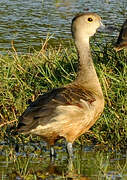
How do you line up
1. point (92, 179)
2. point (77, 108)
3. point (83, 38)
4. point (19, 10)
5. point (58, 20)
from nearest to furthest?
point (92, 179) → point (77, 108) → point (83, 38) → point (58, 20) → point (19, 10)

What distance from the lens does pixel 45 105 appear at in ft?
22.7

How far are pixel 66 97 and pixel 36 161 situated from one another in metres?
0.86

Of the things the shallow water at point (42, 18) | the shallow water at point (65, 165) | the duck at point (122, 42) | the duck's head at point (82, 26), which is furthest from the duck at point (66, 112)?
the shallow water at point (42, 18)

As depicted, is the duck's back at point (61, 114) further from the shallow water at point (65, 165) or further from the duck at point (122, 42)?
the duck at point (122, 42)

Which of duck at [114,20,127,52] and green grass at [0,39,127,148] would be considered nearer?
green grass at [0,39,127,148]

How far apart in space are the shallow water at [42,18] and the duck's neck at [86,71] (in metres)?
5.27

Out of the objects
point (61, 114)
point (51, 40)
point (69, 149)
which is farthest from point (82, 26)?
point (51, 40)

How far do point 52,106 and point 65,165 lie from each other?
73 centimetres

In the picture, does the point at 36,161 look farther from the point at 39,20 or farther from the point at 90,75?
the point at 39,20

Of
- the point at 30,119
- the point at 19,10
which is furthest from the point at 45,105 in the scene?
the point at 19,10

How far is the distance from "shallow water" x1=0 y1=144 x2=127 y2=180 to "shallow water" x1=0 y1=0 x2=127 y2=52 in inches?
218

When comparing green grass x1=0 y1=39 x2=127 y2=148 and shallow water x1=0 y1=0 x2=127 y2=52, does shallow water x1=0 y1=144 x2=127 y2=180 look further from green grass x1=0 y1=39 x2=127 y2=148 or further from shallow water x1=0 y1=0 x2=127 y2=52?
Answer: shallow water x1=0 y1=0 x2=127 y2=52

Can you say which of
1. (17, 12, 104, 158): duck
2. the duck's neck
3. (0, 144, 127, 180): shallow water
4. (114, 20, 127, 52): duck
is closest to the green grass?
(114, 20, 127, 52): duck

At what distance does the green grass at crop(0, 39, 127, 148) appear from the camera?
7801 millimetres
